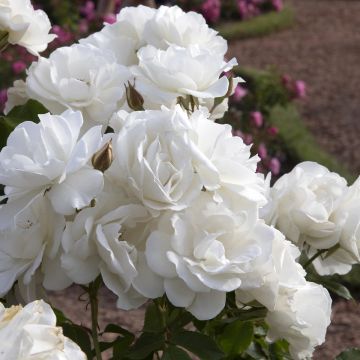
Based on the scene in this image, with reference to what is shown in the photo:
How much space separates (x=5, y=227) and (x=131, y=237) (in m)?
0.14

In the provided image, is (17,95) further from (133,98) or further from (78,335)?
(78,335)

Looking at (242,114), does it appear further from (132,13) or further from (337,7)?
(337,7)

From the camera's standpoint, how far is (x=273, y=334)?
49.2 inches

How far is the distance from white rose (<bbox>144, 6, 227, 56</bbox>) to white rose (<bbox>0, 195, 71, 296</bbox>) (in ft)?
1.53

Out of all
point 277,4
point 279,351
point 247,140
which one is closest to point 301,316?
point 279,351

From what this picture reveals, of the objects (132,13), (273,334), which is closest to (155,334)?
(273,334)

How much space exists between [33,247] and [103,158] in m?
0.15

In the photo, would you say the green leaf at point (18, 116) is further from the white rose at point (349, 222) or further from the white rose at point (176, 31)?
the white rose at point (349, 222)

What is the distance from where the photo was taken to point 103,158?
3.51ft

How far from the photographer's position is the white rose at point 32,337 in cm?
81

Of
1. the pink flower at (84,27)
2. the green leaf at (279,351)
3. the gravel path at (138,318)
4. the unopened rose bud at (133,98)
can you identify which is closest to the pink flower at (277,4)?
the pink flower at (84,27)

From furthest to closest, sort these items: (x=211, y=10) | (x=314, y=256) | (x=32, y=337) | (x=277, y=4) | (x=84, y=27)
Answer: (x=277, y=4) → (x=211, y=10) → (x=84, y=27) → (x=314, y=256) → (x=32, y=337)

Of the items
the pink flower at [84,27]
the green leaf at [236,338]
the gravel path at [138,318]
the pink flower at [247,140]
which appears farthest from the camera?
the pink flower at [84,27]

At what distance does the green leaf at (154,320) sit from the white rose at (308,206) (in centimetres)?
20
